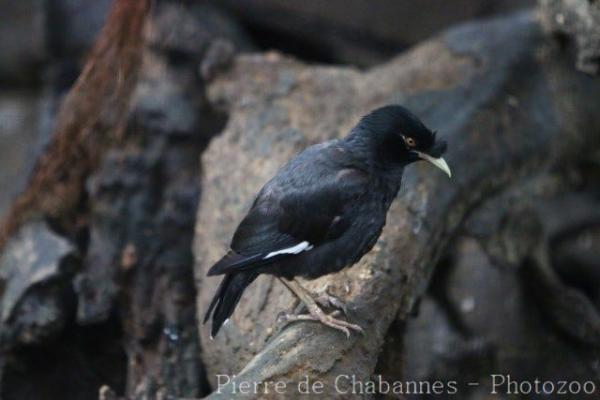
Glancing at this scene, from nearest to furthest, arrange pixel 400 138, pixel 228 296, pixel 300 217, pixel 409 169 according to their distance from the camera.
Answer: pixel 228 296, pixel 300 217, pixel 400 138, pixel 409 169

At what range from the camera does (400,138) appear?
14.9 feet

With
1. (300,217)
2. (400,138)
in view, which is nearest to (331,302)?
(300,217)

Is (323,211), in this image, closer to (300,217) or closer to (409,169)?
(300,217)

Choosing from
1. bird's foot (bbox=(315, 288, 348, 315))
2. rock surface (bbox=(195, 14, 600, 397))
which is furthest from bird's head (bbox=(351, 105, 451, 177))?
bird's foot (bbox=(315, 288, 348, 315))

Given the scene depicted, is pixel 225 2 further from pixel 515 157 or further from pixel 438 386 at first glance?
pixel 438 386

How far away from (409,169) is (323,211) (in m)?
1.07

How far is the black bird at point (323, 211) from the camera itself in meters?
4.34

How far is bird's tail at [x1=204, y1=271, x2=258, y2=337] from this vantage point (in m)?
4.25

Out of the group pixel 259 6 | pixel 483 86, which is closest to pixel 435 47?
pixel 483 86

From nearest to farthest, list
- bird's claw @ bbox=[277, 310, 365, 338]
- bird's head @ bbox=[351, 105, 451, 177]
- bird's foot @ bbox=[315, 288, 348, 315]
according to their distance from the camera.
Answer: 1. bird's claw @ bbox=[277, 310, 365, 338]
2. bird's foot @ bbox=[315, 288, 348, 315]
3. bird's head @ bbox=[351, 105, 451, 177]

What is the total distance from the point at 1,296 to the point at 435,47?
305cm

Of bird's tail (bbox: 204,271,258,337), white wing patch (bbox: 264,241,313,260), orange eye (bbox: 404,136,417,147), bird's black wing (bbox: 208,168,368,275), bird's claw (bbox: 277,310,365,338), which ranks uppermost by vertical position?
orange eye (bbox: 404,136,417,147)

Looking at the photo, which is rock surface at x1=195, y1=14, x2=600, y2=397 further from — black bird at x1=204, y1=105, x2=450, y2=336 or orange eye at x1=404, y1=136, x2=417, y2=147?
orange eye at x1=404, y1=136, x2=417, y2=147

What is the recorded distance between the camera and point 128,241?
604 cm
